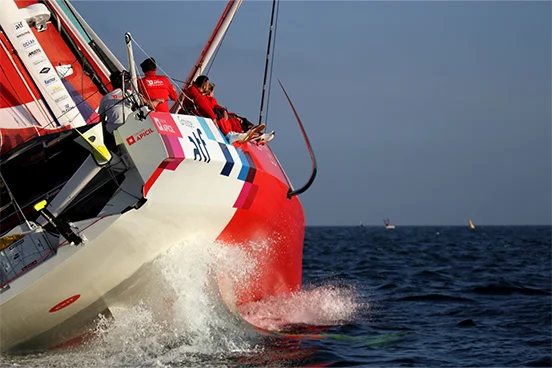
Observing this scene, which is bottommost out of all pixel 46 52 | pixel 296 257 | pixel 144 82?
pixel 296 257

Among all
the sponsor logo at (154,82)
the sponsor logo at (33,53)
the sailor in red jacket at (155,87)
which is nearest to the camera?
the sailor in red jacket at (155,87)

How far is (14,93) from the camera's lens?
10.9 m

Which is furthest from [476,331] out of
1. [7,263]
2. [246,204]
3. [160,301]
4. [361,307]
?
[7,263]

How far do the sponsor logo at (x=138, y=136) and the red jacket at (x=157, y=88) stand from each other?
3.52 feet

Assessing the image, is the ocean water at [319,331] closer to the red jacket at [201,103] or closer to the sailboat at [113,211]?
the sailboat at [113,211]

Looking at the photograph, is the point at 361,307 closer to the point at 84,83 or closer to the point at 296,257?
the point at 296,257

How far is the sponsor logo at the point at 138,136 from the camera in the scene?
7.56 meters

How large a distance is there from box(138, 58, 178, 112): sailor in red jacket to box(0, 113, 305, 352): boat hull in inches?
19.7

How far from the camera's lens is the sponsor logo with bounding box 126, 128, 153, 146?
756 cm

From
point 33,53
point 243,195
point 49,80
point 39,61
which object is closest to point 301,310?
point 243,195

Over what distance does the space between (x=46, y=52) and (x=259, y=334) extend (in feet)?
18.3

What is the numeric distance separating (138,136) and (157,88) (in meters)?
1.31

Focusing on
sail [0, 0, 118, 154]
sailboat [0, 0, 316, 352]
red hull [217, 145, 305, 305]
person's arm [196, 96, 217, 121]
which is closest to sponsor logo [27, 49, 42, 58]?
sail [0, 0, 118, 154]

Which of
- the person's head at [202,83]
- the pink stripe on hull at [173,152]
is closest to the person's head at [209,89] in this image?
the person's head at [202,83]
